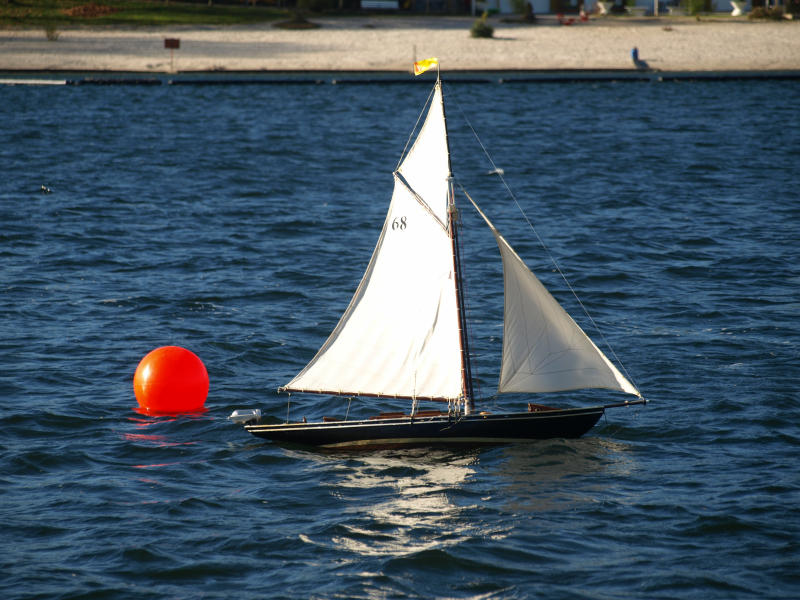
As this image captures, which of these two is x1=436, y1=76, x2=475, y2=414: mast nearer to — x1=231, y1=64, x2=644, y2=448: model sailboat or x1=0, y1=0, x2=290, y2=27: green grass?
x1=231, y1=64, x2=644, y2=448: model sailboat

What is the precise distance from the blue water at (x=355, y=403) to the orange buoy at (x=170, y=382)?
1.67 feet

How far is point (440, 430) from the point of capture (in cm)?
2259

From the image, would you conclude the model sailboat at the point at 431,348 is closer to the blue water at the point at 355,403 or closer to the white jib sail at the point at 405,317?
the white jib sail at the point at 405,317

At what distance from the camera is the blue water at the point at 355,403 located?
1847 centimetres

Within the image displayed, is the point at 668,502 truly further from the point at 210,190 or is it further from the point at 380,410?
the point at 210,190

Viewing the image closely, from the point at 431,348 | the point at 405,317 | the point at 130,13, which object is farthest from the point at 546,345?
the point at 130,13

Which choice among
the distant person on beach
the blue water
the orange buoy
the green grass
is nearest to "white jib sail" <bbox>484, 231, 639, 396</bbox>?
the blue water

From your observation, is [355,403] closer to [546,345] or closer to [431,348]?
[431,348]

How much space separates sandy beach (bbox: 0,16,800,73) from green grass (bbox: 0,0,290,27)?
7.97 ft

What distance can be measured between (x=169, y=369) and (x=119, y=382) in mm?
3378

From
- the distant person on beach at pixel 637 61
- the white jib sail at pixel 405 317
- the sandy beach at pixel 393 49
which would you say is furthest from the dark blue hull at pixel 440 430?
the distant person on beach at pixel 637 61

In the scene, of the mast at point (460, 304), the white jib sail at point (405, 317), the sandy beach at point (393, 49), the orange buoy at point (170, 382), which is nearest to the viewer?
the mast at point (460, 304)

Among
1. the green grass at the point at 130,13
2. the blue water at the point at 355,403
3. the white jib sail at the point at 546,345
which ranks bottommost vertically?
the blue water at the point at 355,403

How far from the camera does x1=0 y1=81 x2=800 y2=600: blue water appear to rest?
727 inches
